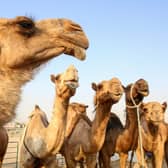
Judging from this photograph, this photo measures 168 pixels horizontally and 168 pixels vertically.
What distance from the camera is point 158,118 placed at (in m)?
6.80

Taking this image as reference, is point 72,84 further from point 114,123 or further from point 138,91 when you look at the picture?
point 114,123

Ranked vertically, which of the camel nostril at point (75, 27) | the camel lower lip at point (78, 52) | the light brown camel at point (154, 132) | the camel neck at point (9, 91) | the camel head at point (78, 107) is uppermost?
the camel nostril at point (75, 27)

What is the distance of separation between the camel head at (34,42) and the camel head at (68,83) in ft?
5.01

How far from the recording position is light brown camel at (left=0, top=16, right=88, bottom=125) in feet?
9.55

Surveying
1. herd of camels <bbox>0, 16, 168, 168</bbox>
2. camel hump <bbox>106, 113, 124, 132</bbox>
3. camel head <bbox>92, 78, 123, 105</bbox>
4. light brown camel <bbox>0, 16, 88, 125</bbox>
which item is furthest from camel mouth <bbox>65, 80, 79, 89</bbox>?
camel hump <bbox>106, 113, 124, 132</bbox>

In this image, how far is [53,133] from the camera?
457 cm

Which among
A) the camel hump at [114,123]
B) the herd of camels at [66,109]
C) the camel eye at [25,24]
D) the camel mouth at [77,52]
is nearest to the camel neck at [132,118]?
the herd of camels at [66,109]

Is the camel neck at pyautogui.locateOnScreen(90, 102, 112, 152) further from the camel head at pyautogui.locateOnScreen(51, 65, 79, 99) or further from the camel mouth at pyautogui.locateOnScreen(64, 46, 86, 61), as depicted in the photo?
the camel mouth at pyautogui.locateOnScreen(64, 46, 86, 61)

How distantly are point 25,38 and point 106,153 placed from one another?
14.4 ft

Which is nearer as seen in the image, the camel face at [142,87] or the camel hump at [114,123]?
the camel face at [142,87]

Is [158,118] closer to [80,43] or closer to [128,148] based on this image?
[128,148]

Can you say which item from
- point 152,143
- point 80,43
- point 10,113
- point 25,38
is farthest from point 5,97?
point 152,143

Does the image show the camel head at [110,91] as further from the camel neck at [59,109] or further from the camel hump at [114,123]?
the camel hump at [114,123]

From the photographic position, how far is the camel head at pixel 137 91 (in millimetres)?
6023
